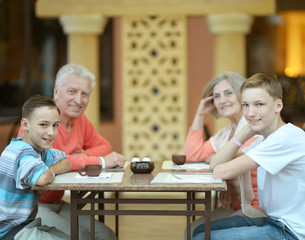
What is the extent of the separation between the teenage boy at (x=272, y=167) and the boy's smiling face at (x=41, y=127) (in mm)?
738

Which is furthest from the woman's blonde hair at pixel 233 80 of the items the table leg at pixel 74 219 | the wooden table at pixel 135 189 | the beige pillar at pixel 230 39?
the beige pillar at pixel 230 39

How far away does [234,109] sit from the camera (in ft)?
9.44

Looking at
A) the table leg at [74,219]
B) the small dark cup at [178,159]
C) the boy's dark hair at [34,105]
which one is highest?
the boy's dark hair at [34,105]

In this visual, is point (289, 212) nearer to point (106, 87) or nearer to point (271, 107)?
point (271, 107)

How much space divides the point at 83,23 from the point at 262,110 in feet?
10.0

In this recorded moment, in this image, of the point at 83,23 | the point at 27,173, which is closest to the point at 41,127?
the point at 27,173

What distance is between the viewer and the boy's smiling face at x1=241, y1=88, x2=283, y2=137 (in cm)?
223

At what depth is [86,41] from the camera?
5.01 m

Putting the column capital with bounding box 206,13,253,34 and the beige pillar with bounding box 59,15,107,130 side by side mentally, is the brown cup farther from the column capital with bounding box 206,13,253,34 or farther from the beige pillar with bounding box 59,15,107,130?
the column capital with bounding box 206,13,253,34

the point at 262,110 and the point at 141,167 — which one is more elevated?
the point at 262,110

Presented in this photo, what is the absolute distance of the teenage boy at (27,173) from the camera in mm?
2152

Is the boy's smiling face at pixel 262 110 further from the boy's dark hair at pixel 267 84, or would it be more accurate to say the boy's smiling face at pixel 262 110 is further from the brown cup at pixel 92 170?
the brown cup at pixel 92 170

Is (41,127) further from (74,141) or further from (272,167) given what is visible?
(272,167)

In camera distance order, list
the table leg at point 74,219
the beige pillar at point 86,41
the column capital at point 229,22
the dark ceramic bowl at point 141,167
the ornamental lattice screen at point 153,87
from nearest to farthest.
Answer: the table leg at point 74,219
the dark ceramic bowl at point 141,167
the column capital at point 229,22
the beige pillar at point 86,41
the ornamental lattice screen at point 153,87
